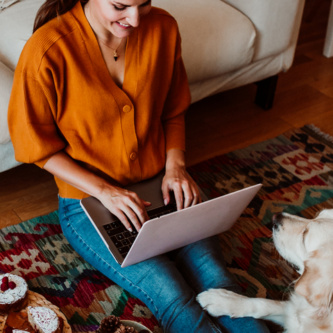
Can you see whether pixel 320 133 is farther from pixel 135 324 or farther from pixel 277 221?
pixel 135 324

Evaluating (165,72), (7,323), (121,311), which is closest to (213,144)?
(165,72)

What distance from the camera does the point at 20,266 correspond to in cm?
153

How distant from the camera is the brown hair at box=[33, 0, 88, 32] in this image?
122 cm

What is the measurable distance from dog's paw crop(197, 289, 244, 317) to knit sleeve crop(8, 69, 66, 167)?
525 millimetres

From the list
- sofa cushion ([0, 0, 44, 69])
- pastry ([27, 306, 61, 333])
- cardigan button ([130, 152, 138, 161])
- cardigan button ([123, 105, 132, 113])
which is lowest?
pastry ([27, 306, 61, 333])

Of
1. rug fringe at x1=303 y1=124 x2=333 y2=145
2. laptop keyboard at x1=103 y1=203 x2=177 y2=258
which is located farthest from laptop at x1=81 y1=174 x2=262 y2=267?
rug fringe at x1=303 y1=124 x2=333 y2=145

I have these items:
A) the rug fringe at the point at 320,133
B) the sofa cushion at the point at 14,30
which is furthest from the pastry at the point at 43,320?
the rug fringe at the point at 320,133

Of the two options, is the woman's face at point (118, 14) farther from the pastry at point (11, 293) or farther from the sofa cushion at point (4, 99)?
the pastry at point (11, 293)

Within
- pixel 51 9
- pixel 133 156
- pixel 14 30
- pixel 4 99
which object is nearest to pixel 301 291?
pixel 133 156

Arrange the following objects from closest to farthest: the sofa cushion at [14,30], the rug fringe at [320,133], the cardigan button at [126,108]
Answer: the cardigan button at [126,108] → the sofa cushion at [14,30] → the rug fringe at [320,133]

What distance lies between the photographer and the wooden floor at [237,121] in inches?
71.4

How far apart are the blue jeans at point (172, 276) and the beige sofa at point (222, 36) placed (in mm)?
453

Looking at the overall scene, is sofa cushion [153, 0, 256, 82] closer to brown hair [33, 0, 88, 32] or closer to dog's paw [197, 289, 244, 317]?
brown hair [33, 0, 88, 32]

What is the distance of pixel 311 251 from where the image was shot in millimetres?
1176
